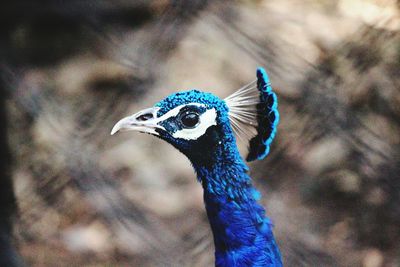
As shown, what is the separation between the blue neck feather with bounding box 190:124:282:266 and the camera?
0.85 meters

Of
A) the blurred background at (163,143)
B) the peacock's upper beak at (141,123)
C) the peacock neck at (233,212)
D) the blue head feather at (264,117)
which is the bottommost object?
the peacock neck at (233,212)

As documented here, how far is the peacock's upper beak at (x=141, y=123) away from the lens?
2.58 ft

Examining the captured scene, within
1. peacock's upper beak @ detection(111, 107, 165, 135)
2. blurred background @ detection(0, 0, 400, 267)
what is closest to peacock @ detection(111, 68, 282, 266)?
peacock's upper beak @ detection(111, 107, 165, 135)

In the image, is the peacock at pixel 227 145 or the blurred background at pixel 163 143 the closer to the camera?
the peacock at pixel 227 145

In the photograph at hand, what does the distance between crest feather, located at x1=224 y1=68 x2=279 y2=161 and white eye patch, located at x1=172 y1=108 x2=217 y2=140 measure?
0.18ft

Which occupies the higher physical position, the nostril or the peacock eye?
the nostril

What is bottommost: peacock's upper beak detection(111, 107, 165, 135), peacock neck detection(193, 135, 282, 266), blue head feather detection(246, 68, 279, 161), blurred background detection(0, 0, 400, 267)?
peacock neck detection(193, 135, 282, 266)

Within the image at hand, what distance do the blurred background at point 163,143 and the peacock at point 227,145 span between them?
54 cm

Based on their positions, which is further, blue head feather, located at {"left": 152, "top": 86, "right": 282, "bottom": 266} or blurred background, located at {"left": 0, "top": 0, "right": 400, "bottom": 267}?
blurred background, located at {"left": 0, "top": 0, "right": 400, "bottom": 267}

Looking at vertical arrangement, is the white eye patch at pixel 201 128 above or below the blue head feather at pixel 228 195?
above

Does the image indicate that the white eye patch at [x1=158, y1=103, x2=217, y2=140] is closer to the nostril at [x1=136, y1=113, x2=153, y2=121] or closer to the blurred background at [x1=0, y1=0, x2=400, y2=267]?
the nostril at [x1=136, y1=113, x2=153, y2=121]

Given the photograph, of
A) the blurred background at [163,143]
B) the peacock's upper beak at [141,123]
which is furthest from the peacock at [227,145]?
the blurred background at [163,143]

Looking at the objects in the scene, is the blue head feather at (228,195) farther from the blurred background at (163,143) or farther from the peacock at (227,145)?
the blurred background at (163,143)

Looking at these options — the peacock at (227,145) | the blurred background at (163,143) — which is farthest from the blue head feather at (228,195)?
the blurred background at (163,143)
